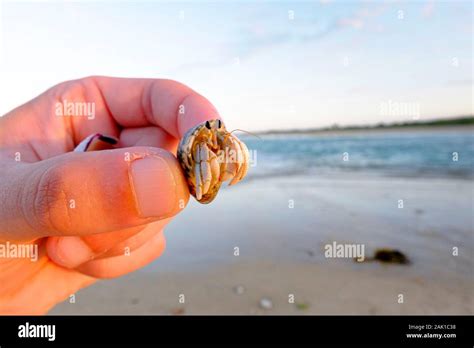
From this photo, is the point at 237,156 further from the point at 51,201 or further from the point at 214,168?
the point at 51,201

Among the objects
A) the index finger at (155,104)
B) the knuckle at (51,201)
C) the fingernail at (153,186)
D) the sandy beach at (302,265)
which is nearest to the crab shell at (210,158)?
the fingernail at (153,186)

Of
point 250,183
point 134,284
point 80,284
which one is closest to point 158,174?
point 80,284

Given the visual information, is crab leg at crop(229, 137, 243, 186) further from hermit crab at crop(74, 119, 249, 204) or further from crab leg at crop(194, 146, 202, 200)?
crab leg at crop(194, 146, 202, 200)

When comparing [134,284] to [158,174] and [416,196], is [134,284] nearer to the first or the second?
[158,174]

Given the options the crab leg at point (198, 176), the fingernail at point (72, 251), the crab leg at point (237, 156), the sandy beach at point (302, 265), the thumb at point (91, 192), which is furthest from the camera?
the sandy beach at point (302, 265)

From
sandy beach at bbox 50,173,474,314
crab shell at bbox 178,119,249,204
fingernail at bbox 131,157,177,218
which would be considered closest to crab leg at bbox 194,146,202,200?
crab shell at bbox 178,119,249,204

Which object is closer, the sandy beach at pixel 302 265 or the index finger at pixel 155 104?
the index finger at pixel 155 104

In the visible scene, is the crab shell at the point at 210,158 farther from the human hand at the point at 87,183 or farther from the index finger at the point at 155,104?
the index finger at the point at 155,104
